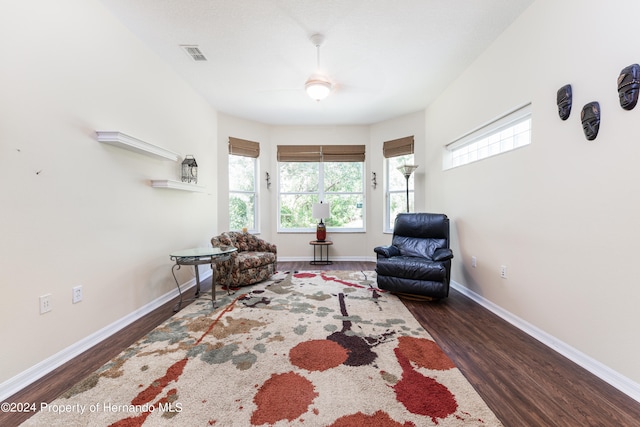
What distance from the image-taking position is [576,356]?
71.6 inches

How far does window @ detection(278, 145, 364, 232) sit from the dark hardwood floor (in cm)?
313

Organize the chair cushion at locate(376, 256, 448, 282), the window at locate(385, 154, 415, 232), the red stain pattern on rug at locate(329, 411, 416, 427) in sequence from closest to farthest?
the red stain pattern on rug at locate(329, 411, 416, 427) < the chair cushion at locate(376, 256, 448, 282) < the window at locate(385, 154, 415, 232)

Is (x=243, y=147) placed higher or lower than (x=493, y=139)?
higher

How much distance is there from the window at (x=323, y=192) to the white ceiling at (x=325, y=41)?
5.48ft

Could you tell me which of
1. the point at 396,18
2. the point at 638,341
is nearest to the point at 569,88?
the point at 396,18

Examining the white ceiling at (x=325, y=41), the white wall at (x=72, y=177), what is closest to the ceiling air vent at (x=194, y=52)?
the white ceiling at (x=325, y=41)

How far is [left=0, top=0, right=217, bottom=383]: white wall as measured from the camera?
5.17 feet

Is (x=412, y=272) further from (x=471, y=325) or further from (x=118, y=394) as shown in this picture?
(x=118, y=394)

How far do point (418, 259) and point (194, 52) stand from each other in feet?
11.8

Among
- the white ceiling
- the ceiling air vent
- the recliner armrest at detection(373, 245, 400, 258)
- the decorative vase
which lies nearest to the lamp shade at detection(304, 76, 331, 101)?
the white ceiling

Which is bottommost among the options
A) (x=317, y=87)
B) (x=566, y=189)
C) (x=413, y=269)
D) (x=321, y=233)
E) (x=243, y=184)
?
(x=413, y=269)

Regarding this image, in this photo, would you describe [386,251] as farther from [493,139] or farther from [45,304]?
[45,304]

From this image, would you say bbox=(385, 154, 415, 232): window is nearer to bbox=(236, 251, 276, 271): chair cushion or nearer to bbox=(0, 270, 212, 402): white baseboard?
bbox=(236, 251, 276, 271): chair cushion

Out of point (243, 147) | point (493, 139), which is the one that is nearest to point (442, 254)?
point (493, 139)
